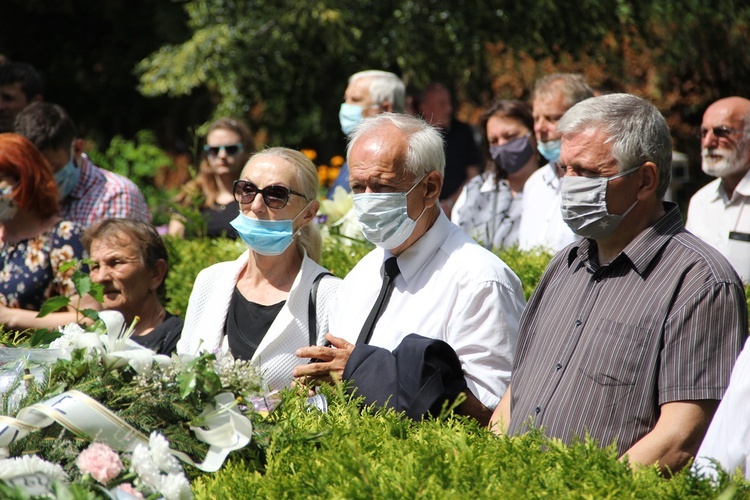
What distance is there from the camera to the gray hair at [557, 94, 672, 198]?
3.08 metres

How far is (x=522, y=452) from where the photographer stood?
8.21ft

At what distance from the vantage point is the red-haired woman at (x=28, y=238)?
17.2ft

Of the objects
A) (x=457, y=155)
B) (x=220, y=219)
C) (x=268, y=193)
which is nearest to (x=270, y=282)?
(x=268, y=193)

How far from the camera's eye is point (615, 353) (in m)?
2.96

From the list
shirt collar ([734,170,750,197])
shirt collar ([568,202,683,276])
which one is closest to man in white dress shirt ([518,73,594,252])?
shirt collar ([734,170,750,197])

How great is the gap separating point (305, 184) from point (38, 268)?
1.84m

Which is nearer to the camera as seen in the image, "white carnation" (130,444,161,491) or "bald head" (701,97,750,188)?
"white carnation" (130,444,161,491)

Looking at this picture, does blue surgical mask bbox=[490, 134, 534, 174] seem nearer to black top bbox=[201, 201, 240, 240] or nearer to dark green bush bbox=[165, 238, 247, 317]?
dark green bush bbox=[165, 238, 247, 317]

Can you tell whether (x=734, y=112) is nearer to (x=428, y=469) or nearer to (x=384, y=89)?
(x=384, y=89)

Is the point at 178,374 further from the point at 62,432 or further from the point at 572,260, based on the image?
the point at 572,260

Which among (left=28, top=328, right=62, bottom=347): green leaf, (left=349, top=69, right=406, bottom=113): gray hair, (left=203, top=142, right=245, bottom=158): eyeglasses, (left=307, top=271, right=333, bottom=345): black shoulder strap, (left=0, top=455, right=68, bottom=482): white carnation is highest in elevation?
(left=349, top=69, right=406, bottom=113): gray hair

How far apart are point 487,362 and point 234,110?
10.6 m

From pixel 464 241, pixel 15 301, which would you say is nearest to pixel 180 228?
pixel 15 301

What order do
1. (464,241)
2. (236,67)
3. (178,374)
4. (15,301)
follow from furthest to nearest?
(236,67)
(15,301)
(464,241)
(178,374)
